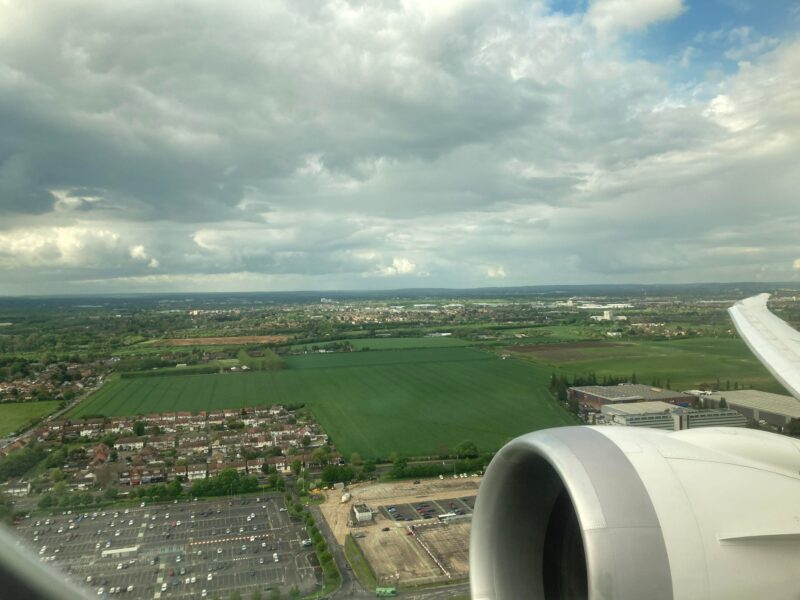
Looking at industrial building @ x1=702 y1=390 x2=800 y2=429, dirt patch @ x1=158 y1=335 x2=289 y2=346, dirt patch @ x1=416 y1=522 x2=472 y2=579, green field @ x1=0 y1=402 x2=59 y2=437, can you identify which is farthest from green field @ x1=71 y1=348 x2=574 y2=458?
dirt patch @ x1=158 y1=335 x2=289 y2=346

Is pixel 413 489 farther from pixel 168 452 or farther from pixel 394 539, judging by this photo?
pixel 168 452

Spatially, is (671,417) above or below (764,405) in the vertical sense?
below

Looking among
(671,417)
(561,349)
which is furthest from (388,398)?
(561,349)

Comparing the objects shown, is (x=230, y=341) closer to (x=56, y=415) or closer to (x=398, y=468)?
(x=56, y=415)

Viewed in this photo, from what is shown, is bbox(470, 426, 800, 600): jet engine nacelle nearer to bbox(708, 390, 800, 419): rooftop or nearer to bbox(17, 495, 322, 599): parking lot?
bbox(17, 495, 322, 599): parking lot

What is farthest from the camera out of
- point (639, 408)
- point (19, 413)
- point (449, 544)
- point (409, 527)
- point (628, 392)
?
point (628, 392)

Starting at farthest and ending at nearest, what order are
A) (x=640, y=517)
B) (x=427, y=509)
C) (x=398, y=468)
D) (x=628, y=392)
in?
(x=628, y=392) → (x=398, y=468) → (x=427, y=509) → (x=640, y=517)
